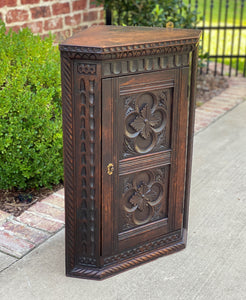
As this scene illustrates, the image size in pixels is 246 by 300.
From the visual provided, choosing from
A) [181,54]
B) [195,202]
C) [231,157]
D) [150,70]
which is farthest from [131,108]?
[231,157]

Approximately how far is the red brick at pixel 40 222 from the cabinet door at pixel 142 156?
0.67 meters

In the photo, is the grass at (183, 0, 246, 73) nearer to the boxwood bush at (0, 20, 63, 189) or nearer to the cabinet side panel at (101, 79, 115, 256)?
the boxwood bush at (0, 20, 63, 189)

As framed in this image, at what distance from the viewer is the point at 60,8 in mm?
5645

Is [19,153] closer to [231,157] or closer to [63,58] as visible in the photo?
[63,58]

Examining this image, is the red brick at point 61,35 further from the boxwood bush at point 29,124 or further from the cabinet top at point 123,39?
the cabinet top at point 123,39

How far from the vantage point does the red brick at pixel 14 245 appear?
10.1ft

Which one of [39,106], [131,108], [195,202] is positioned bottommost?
[195,202]

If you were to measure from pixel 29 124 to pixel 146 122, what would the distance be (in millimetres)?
1297

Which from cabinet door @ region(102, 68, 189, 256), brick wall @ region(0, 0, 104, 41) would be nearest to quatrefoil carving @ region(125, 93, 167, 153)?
cabinet door @ region(102, 68, 189, 256)

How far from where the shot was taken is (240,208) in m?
3.74

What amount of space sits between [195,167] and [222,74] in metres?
3.63

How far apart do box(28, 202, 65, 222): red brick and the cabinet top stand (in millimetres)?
1453

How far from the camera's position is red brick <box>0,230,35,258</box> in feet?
10.1

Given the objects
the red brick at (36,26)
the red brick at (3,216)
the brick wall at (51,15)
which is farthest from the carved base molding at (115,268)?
the red brick at (36,26)
